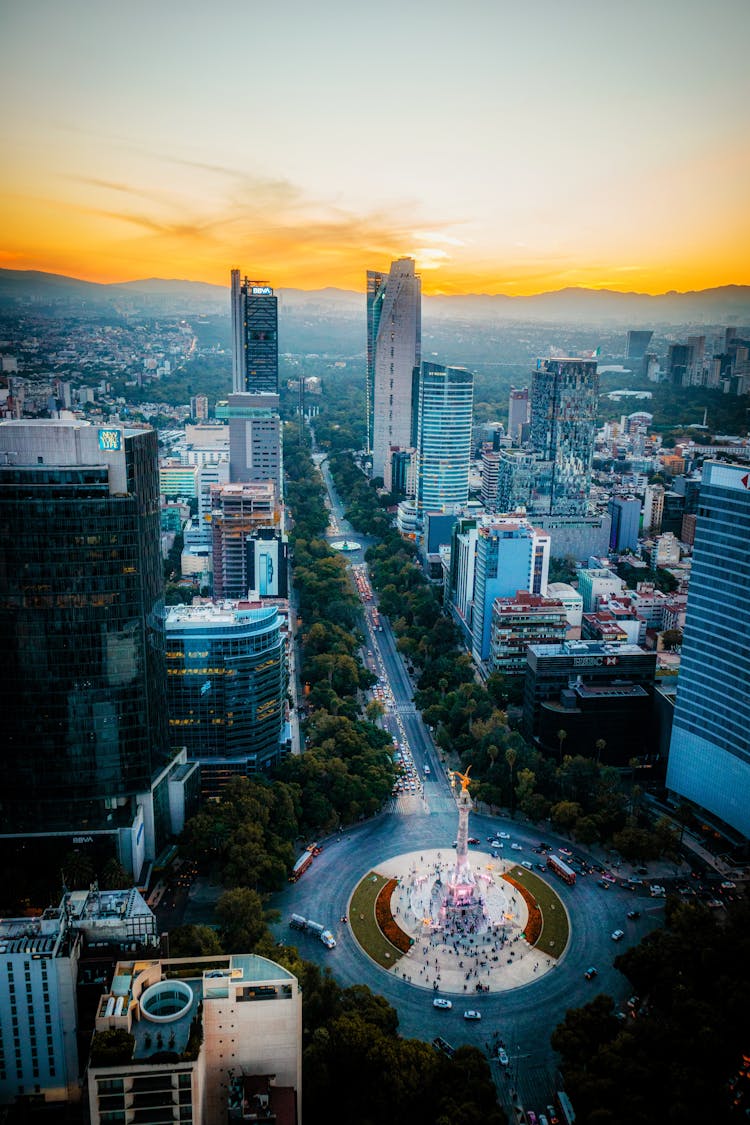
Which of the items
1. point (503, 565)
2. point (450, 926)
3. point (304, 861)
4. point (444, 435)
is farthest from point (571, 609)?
point (444, 435)

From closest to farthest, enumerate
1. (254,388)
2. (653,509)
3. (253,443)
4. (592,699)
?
(592,699), (253,443), (653,509), (254,388)

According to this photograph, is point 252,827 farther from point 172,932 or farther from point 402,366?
point 402,366

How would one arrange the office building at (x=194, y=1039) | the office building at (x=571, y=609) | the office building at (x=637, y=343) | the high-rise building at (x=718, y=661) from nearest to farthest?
1. the office building at (x=194, y=1039)
2. the high-rise building at (x=718, y=661)
3. the office building at (x=571, y=609)
4. the office building at (x=637, y=343)

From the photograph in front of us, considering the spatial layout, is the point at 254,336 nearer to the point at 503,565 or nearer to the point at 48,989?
the point at 503,565

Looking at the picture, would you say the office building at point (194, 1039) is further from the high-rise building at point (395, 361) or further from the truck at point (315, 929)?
the high-rise building at point (395, 361)

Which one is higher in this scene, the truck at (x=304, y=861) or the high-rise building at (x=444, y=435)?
the high-rise building at (x=444, y=435)

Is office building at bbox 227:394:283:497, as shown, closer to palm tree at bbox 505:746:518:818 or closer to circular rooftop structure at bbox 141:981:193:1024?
palm tree at bbox 505:746:518:818

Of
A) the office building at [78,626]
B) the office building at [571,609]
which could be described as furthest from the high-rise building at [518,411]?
the office building at [78,626]

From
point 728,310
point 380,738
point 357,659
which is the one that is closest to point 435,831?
point 380,738
